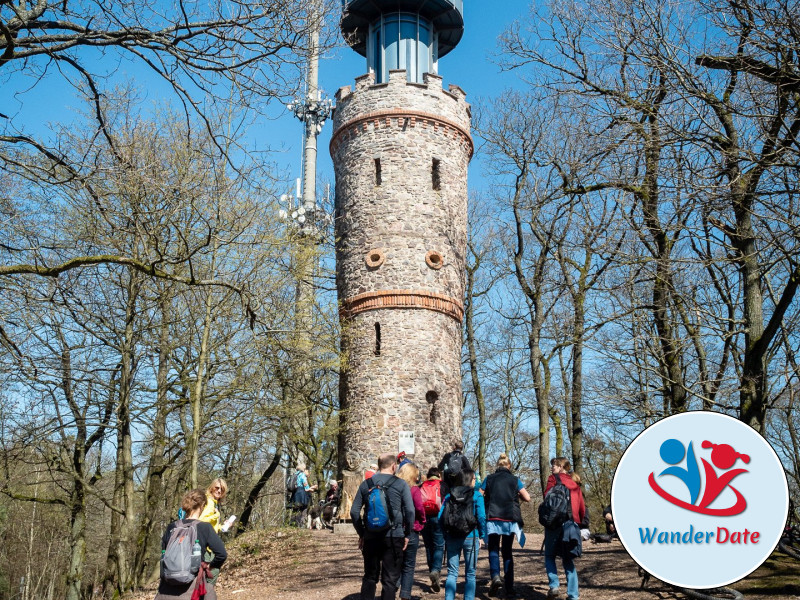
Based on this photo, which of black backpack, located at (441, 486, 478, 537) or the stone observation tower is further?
the stone observation tower

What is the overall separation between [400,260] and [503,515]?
10972 millimetres

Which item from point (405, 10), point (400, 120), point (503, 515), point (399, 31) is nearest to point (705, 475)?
point (503, 515)

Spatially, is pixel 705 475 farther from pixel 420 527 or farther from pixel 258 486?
pixel 258 486

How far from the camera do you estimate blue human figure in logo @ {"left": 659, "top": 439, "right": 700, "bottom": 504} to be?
5.20 meters

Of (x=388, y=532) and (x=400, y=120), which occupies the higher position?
(x=400, y=120)

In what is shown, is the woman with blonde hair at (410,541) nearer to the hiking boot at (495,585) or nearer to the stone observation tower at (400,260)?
the hiking boot at (495,585)

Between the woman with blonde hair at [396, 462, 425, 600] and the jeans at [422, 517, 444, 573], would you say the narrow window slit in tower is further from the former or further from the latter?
the woman with blonde hair at [396, 462, 425, 600]

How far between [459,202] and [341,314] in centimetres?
437

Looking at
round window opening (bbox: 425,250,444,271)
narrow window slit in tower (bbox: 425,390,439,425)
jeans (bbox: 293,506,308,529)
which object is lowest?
jeans (bbox: 293,506,308,529)

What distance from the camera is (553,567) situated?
27.0 ft

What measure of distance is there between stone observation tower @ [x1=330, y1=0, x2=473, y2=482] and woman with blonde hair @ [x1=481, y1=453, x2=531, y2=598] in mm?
8429

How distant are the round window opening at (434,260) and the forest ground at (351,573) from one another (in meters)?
6.88

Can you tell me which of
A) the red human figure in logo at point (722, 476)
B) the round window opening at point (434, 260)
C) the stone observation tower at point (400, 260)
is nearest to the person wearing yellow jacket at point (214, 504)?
the red human figure in logo at point (722, 476)

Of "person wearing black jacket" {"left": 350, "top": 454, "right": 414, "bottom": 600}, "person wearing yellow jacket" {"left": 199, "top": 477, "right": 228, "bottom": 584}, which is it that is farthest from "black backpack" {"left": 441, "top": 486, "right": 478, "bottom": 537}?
"person wearing yellow jacket" {"left": 199, "top": 477, "right": 228, "bottom": 584}
